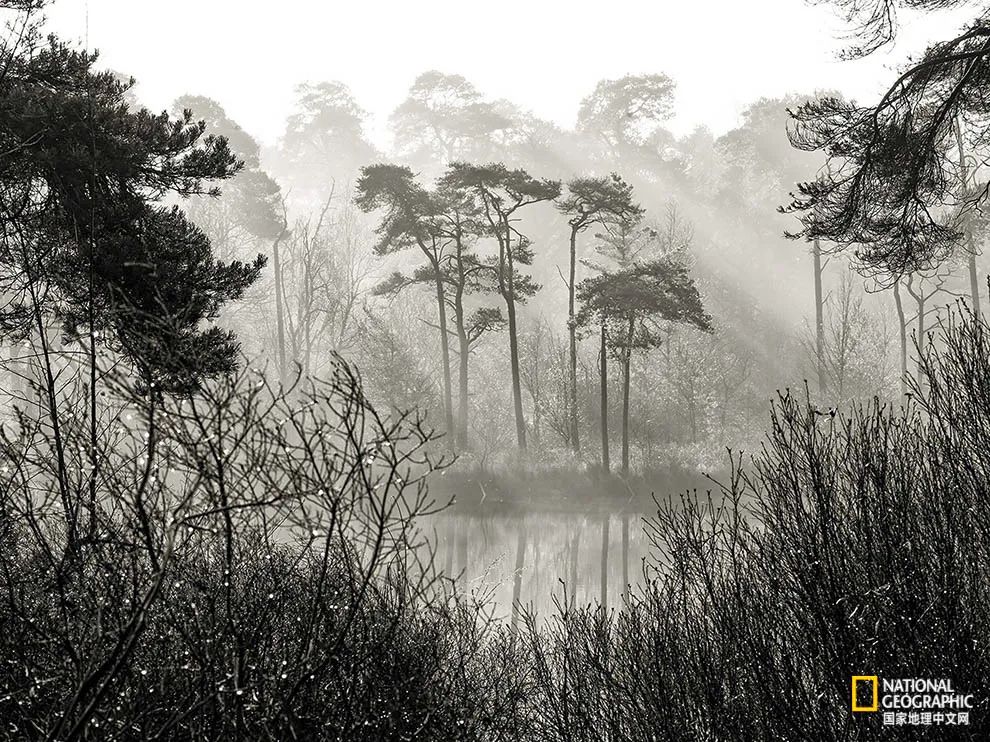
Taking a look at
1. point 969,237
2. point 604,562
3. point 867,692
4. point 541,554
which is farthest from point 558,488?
point 867,692

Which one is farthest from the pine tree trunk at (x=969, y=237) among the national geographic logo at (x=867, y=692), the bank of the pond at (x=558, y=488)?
the national geographic logo at (x=867, y=692)

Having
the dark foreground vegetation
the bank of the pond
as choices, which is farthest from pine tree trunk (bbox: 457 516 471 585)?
the dark foreground vegetation

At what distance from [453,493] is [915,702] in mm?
10328

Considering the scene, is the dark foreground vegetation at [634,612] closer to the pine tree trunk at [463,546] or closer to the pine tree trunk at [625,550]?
the pine tree trunk at [625,550]

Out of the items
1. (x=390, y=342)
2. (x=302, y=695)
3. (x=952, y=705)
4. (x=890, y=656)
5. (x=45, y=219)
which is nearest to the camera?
(x=302, y=695)

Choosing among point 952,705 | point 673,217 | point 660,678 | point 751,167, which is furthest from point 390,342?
point 952,705

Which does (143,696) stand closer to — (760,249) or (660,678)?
(660,678)

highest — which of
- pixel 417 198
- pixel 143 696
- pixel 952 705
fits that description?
pixel 417 198

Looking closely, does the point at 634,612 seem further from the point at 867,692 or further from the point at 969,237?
the point at 969,237

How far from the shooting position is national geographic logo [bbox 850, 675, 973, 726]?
6711 mm

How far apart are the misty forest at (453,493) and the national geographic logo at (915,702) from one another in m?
0.13

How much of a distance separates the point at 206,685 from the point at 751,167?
50386mm

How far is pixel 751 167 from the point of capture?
51812mm

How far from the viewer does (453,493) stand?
54.2 feet
